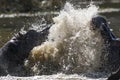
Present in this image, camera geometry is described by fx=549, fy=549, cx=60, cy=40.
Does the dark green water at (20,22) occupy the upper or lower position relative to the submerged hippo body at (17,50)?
upper

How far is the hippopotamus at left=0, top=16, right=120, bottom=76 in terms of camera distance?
417 inches

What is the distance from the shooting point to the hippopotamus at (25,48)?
10.6m

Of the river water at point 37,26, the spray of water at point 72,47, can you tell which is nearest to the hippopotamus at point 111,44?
the spray of water at point 72,47

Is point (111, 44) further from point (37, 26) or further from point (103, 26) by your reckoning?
point (37, 26)

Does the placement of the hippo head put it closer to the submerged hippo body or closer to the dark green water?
the submerged hippo body

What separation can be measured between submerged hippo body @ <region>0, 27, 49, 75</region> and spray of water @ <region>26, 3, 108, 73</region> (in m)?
0.15

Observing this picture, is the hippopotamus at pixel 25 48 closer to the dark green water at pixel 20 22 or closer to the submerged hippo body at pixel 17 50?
the submerged hippo body at pixel 17 50

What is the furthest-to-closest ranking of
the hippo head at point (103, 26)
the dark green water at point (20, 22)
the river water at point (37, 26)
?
the dark green water at point (20, 22)
the hippo head at point (103, 26)
the river water at point (37, 26)

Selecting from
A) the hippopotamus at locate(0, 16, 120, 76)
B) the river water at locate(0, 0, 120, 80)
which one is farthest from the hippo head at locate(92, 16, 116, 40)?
the river water at locate(0, 0, 120, 80)

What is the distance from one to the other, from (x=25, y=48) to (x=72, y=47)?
3.13 ft

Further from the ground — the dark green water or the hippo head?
the dark green water

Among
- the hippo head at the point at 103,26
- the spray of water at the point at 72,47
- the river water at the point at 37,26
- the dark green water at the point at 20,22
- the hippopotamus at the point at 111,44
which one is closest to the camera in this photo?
the river water at the point at 37,26

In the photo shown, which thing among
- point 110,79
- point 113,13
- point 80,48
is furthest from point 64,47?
point 113,13

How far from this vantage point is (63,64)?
11.0m
